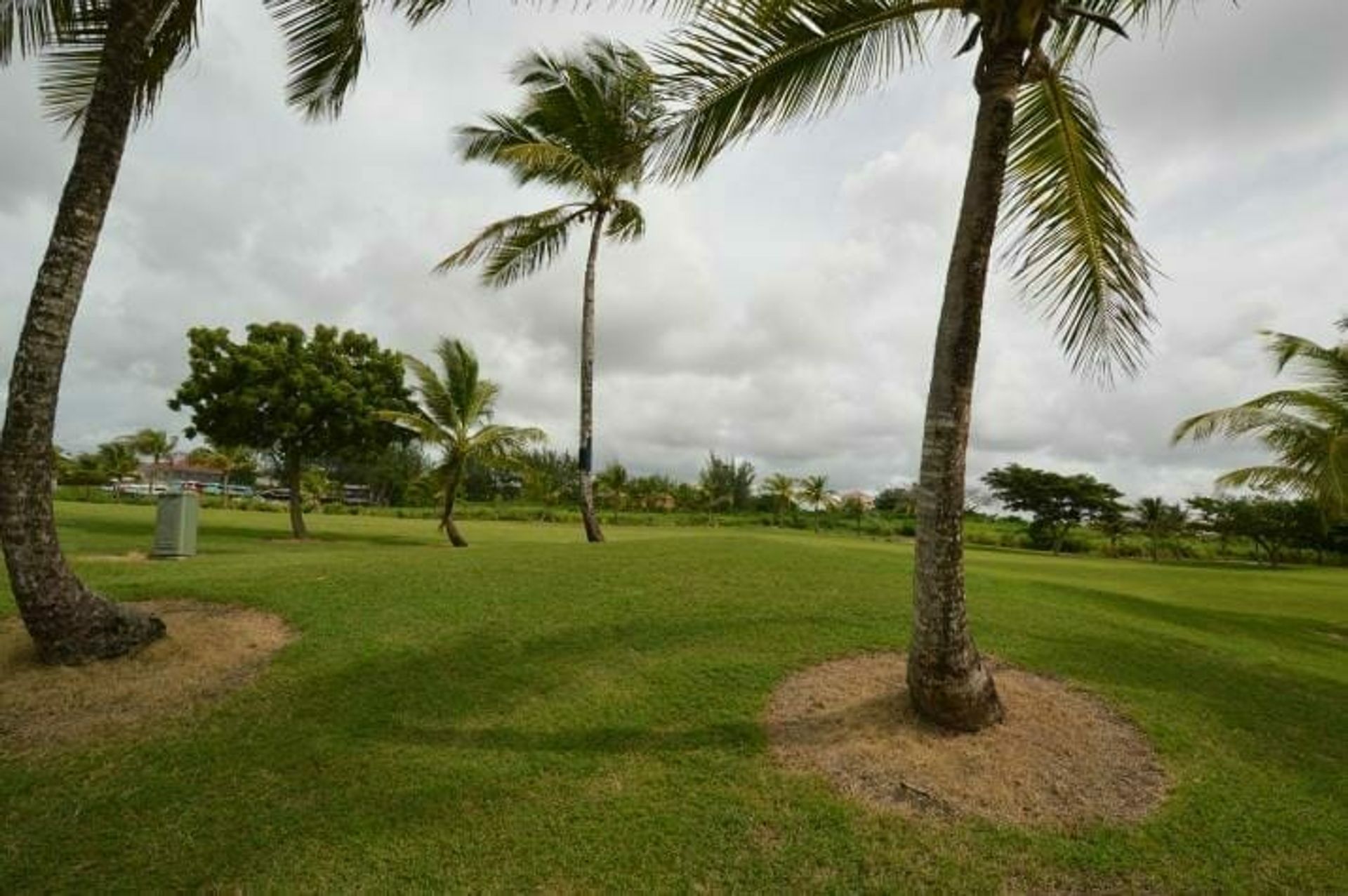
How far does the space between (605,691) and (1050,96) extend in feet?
19.8

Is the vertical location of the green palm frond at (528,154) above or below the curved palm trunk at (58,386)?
above

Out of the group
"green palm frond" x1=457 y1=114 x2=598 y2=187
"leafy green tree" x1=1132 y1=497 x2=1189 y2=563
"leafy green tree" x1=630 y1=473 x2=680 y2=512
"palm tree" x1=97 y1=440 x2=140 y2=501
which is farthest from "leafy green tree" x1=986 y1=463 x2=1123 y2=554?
"palm tree" x1=97 y1=440 x2=140 y2=501

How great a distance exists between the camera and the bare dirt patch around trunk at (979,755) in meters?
4.53

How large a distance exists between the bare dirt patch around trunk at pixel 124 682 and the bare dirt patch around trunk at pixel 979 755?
4550 millimetres

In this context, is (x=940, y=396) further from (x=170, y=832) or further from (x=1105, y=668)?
(x=170, y=832)

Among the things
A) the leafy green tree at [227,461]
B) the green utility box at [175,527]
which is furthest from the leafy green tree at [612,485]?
the green utility box at [175,527]

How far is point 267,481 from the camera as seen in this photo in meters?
90.1

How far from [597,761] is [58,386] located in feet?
16.4

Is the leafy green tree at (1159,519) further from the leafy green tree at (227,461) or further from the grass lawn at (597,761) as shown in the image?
the leafy green tree at (227,461)

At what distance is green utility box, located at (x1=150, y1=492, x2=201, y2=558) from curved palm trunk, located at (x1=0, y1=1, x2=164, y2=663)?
7.31m

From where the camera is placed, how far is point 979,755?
4918 mm

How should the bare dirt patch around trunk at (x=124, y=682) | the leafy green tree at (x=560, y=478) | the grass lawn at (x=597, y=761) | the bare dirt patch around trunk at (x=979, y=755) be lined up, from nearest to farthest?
the grass lawn at (x=597, y=761)
the bare dirt patch around trunk at (x=979, y=755)
the bare dirt patch around trunk at (x=124, y=682)
the leafy green tree at (x=560, y=478)

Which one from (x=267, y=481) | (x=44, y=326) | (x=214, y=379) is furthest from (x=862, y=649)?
(x=267, y=481)

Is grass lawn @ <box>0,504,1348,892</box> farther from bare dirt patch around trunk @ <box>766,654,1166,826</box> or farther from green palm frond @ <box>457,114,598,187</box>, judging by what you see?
green palm frond @ <box>457,114,598,187</box>
